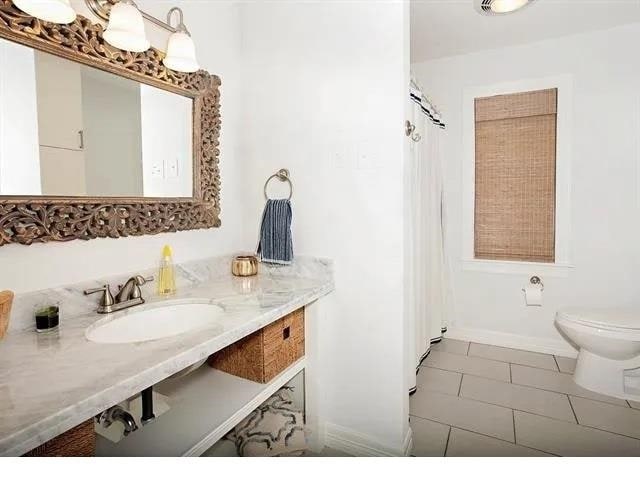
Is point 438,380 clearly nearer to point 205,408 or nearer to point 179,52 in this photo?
point 205,408

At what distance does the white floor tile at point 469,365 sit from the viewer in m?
2.37

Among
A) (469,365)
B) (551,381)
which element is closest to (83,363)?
(469,365)

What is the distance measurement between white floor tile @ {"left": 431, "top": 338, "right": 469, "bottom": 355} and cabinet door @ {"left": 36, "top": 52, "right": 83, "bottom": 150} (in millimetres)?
2631

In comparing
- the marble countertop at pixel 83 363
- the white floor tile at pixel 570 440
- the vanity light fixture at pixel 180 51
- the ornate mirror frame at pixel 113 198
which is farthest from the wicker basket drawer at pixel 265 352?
the white floor tile at pixel 570 440

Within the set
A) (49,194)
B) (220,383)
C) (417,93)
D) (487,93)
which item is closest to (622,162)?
(487,93)

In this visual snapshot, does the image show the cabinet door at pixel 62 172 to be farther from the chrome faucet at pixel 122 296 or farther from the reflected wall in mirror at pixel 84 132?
the chrome faucet at pixel 122 296

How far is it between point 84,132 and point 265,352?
3.33 ft

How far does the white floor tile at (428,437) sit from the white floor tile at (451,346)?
951 millimetres

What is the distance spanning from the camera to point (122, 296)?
1.29 m

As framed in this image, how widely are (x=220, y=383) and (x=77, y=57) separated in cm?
127

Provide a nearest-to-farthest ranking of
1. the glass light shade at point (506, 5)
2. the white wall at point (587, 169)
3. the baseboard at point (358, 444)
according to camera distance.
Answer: the baseboard at point (358, 444) → the glass light shade at point (506, 5) → the white wall at point (587, 169)

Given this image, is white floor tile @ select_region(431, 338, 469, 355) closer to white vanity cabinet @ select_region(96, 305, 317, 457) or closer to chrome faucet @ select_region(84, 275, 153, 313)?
white vanity cabinet @ select_region(96, 305, 317, 457)

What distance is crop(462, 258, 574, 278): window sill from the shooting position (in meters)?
2.57

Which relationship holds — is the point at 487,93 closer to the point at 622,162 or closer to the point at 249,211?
the point at 622,162
